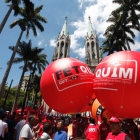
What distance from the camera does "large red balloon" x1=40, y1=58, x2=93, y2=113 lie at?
20.2 ft

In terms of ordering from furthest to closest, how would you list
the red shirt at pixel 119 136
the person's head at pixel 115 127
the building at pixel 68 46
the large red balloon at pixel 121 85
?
Result: the building at pixel 68 46, the large red balloon at pixel 121 85, the person's head at pixel 115 127, the red shirt at pixel 119 136

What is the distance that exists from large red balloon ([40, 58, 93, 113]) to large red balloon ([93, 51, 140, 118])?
103cm

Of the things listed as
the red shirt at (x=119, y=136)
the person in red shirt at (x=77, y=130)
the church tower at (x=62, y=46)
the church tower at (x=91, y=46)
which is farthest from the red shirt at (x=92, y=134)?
the church tower at (x=62, y=46)

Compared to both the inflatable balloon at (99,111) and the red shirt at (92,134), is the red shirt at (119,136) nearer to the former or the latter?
the red shirt at (92,134)

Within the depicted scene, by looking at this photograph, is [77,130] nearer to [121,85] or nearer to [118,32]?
[121,85]

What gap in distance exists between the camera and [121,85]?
4.75 m

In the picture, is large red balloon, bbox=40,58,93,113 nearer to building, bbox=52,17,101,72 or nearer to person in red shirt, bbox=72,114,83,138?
person in red shirt, bbox=72,114,83,138

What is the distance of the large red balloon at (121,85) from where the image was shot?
15.3 feet

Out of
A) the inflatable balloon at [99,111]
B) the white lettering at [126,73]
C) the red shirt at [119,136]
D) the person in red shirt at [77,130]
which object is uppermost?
the white lettering at [126,73]

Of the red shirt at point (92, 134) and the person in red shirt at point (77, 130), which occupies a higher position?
the person in red shirt at point (77, 130)

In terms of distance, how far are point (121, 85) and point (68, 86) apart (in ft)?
7.01

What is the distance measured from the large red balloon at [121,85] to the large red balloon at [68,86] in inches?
40.5

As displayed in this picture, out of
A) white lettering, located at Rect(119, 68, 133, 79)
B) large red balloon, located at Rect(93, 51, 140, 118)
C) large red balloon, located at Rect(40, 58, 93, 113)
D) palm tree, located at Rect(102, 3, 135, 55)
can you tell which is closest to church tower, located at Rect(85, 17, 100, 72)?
palm tree, located at Rect(102, 3, 135, 55)

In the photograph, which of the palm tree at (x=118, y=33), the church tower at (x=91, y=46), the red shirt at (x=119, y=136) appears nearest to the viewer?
the red shirt at (x=119, y=136)
